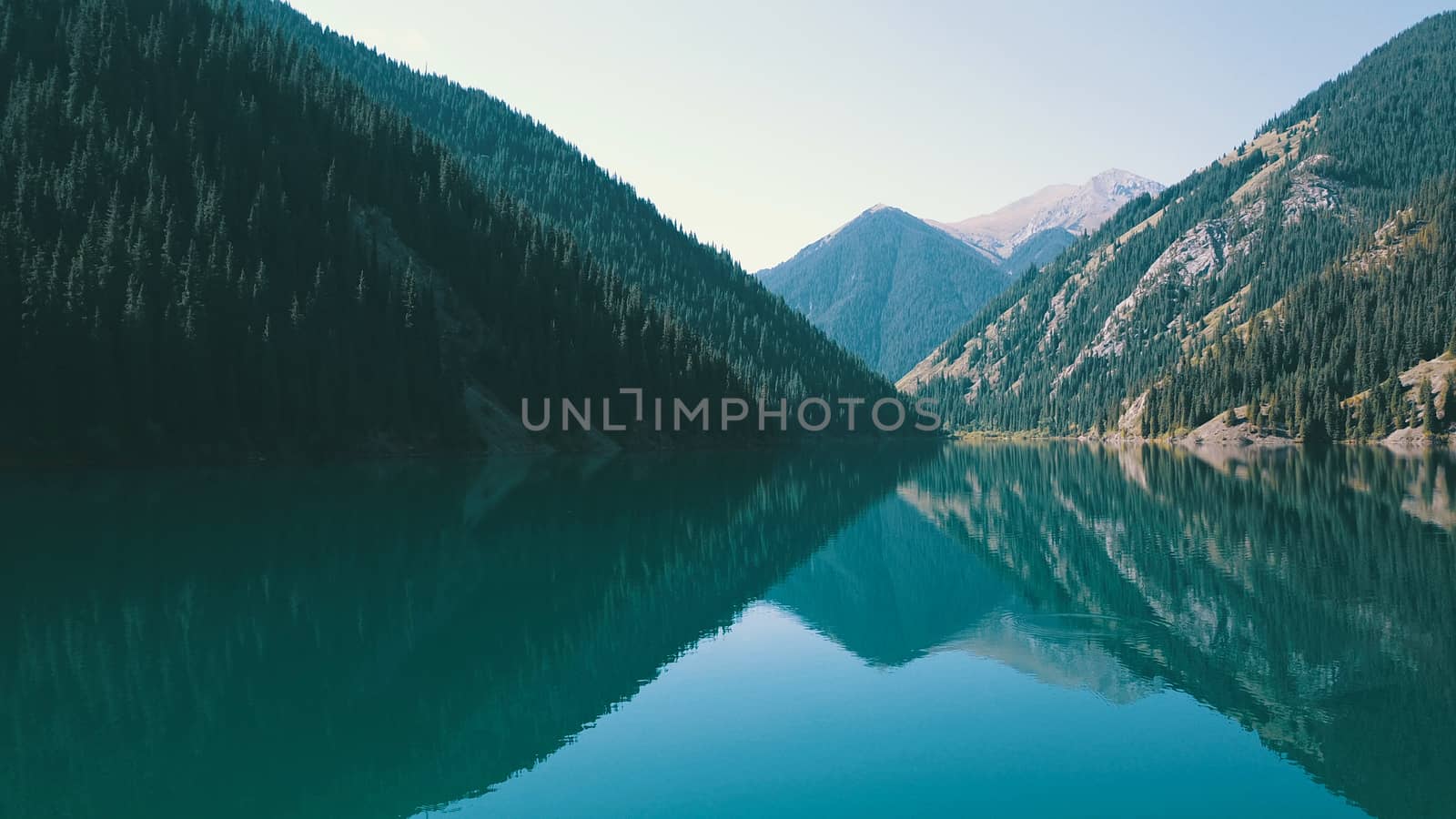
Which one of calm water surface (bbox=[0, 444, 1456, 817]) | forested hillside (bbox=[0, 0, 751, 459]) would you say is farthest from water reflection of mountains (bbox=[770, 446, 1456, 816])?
forested hillside (bbox=[0, 0, 751, 459])

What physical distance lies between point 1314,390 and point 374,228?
500 ft

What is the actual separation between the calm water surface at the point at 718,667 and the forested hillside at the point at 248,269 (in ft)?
114

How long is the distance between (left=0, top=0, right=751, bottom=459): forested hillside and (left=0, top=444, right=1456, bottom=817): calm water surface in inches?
1370

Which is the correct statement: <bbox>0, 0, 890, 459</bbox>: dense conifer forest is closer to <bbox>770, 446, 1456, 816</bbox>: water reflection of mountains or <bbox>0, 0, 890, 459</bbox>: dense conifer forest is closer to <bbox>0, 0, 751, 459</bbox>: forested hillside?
<bbox>0, 0, 751, 459</bbox>: forested hillside

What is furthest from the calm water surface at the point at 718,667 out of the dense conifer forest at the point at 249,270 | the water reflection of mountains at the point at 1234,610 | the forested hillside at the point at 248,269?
the forested hillside at the point at 248,269

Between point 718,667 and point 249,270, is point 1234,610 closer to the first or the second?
point 718,667

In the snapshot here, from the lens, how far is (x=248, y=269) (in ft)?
331

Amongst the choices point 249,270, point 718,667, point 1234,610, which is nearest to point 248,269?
point 249,270

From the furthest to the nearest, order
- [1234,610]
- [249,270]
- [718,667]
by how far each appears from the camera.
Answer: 1. [249,270]
2. [1234,610]
3. [718,667]

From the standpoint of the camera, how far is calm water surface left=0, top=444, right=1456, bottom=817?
48.3 ft

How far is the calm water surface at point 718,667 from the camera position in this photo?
1473 cm

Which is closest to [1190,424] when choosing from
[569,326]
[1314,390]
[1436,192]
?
[1314,390]

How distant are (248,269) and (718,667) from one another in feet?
327

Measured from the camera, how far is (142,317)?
79062 mm
